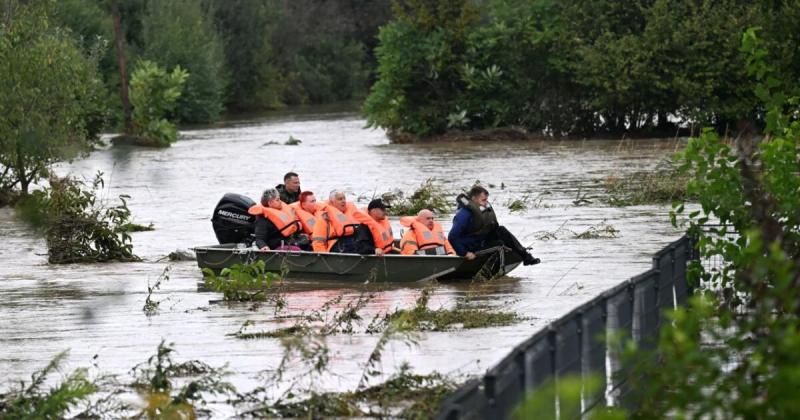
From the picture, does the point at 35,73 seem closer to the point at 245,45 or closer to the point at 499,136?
the point at 499,136

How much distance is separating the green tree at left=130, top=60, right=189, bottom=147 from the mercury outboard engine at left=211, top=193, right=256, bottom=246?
39611 millimetres

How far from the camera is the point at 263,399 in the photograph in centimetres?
1097

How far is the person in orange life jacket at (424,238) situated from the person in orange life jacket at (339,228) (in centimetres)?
47

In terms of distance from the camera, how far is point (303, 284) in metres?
20.2

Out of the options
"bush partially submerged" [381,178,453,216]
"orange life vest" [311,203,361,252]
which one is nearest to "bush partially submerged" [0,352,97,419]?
"orange life vest" [311,203,361,252]

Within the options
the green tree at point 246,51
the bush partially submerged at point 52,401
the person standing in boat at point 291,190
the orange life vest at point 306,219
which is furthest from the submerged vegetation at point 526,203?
the green tree at point 246,51

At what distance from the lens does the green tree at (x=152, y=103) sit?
61.3m

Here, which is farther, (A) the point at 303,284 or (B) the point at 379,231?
(A) the point at 303,284

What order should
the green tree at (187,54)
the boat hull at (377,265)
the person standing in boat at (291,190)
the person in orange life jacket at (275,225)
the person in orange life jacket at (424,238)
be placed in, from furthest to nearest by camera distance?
the green tree at (187,54), the person standing in boat at (291,190), the person in orange life jacket at (275,225), the person in orange life jacket at (424,238), the boat hull at (377,265)

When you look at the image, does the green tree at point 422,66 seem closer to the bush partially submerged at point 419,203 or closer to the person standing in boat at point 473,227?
the bush partially submerged at point 419,203

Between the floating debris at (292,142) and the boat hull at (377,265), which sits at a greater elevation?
the boat hull at (377,265)

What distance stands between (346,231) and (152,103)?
146 ft

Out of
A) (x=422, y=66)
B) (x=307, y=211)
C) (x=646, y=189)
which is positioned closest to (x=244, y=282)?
(x=307, y=211)

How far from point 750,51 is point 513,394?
232 inches
